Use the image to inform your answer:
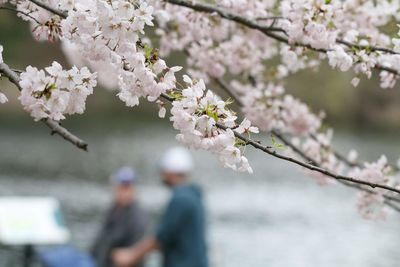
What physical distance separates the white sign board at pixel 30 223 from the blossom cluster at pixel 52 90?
6.89m

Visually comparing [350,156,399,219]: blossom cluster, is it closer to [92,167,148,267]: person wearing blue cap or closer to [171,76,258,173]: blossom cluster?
[171,76,258,173]: blossom cluster

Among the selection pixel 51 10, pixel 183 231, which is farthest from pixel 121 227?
pixel 51 10

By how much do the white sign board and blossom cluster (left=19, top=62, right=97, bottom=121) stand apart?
22.6 ft

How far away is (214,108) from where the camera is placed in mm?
2359

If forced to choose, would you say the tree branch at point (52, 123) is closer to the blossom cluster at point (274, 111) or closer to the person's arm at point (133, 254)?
the blossom cluster at point (274, 111)

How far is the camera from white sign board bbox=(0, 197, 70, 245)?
914cm

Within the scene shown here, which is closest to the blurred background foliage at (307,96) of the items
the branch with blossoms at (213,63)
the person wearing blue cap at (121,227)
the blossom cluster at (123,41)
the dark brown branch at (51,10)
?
the person wearing blue cap at (121,227)

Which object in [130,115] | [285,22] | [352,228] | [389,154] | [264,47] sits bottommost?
[130,115]

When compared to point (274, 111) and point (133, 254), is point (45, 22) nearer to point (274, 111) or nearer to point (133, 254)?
point (274, 111)

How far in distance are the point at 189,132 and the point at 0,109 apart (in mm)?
37092

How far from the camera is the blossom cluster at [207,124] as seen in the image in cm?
233

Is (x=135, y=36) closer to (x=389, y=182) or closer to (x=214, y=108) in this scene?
(x=214, y=108)

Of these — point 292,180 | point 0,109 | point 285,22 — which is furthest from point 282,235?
point 0,109

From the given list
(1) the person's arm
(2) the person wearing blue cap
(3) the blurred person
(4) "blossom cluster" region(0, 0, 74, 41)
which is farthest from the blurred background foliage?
(4) "blossom cluster" region(0, 0, 74, 41)
